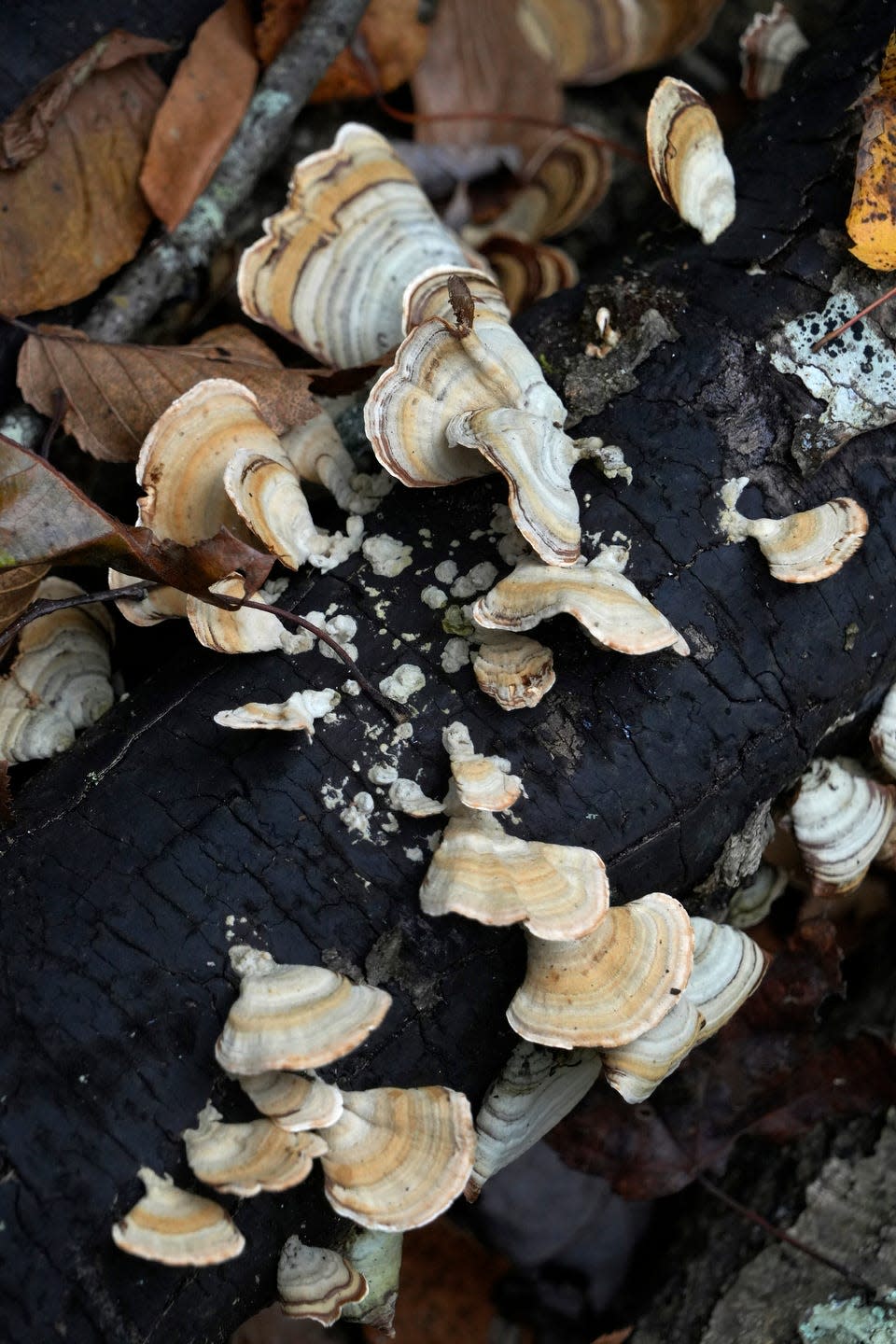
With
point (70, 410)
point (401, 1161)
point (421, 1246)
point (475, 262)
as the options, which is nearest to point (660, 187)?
point (475, 262)

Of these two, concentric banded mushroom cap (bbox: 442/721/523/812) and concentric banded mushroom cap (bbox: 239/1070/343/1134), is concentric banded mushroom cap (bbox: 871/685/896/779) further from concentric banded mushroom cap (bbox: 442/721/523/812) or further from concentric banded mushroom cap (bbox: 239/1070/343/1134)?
concentric banded mushroom cap (bbox: 239/1070/343/1134)

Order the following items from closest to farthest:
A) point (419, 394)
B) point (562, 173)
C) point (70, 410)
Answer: point (419, 394) → point (70, 410) → point (562, 173)

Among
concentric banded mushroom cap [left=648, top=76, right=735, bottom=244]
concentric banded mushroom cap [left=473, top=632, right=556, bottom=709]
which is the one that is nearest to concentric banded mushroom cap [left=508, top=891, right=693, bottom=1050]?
concentric banded mushroom cap [left=473, top=632, right=556, bottom=709]

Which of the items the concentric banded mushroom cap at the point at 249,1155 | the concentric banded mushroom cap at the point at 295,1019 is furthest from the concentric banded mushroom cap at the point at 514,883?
the concentric banded mushroom cap at the point at 249,1155

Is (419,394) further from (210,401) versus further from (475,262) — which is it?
(475,262)

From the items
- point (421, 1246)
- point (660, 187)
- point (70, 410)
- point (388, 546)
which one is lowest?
point (421, 1246)
